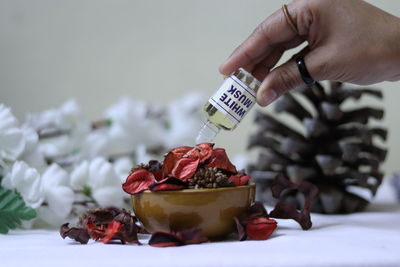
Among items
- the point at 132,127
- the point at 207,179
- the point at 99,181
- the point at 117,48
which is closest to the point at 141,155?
the point at 132,127

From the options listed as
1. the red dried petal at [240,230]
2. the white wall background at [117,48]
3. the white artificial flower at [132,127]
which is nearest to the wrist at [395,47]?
the red dried petal at [240,230]

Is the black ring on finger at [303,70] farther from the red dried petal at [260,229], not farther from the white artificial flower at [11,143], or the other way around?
the white artificial flower at [11,143]

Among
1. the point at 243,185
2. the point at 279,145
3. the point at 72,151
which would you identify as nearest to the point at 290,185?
the point at 243,185

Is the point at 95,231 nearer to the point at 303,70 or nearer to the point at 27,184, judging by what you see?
the point at 27,184

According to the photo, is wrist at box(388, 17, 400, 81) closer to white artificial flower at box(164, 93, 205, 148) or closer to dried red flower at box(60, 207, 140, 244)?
dried red flower at box(60, 207, 140, 244)

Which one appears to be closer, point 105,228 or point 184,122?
point 105,228

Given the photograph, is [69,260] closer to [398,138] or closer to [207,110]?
[207,110]
